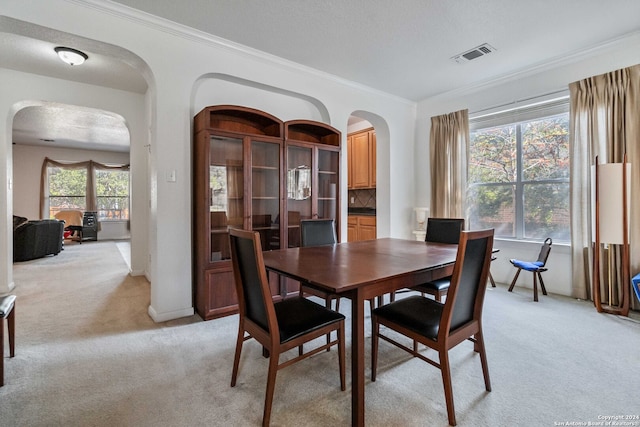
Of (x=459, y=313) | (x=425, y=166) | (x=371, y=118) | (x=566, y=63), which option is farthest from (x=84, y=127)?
(x=566, y=63)

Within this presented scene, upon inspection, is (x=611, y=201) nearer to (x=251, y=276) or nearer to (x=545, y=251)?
(x=545, y=251)

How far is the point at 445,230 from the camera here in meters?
2.94

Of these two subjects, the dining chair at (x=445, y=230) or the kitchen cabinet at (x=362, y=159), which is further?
the kitchen cabinet at (x=362, y=159)

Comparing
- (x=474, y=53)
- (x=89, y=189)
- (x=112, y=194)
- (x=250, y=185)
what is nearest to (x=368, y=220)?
(x=250, y=185)

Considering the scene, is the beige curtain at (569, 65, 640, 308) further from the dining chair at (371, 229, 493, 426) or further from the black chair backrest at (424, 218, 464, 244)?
the dining chair at (371, 229, 493, 426)

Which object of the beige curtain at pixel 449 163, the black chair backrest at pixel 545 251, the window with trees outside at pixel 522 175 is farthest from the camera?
the beige curtain at pixel 449 163

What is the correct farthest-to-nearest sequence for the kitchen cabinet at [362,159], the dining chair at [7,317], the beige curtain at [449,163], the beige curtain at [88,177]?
the beige curtain at [88,177] → the kitchen cabinet at [362,159] → the beige curtain at [449,163] → the dining chair at [7,317]

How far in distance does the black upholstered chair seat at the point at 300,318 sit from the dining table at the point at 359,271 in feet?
0.83

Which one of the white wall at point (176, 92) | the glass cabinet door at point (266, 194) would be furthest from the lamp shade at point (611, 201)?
the glass cabinet door at point (266, 194)

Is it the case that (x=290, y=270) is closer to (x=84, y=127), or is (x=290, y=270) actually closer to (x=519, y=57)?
(x=519, y=57)

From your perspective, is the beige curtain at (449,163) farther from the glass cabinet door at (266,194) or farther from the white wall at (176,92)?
the glass cabinet door at (266,194)

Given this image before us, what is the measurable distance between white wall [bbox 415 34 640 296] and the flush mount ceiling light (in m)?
4.53

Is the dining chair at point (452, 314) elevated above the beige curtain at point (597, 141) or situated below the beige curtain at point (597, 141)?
below

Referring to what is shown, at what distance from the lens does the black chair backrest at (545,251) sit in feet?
11.0
